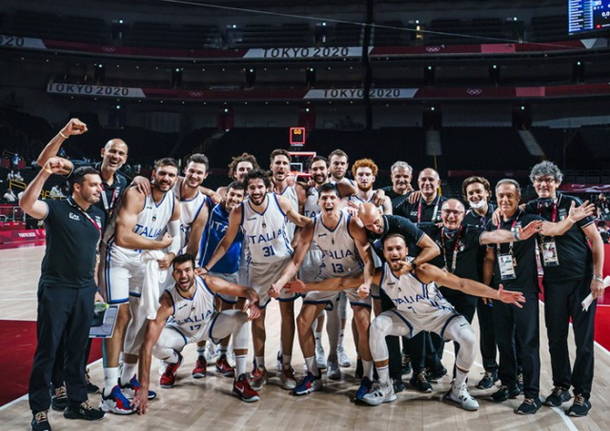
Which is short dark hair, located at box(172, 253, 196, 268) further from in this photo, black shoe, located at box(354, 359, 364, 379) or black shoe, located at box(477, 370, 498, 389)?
black shoe, located at box(477, 370, 498, 389)

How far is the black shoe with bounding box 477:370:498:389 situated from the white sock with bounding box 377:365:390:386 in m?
0.92

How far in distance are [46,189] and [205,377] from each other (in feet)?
58.1

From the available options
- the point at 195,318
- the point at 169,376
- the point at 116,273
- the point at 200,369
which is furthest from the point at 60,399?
the point at 200,369

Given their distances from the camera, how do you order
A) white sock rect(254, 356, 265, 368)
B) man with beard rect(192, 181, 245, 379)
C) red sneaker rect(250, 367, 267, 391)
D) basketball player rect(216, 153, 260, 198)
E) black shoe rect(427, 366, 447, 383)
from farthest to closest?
basketball player rect(216, 153, 260, 198) → man with beard rect(192, 181, 245, 379) → black shoe rect(427, 366, 447, 383) → white sock rect(254, 356, 265, 368) → red sneaker rect(250, 367, 267, 391)

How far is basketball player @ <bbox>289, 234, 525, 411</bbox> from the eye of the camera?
406 cm

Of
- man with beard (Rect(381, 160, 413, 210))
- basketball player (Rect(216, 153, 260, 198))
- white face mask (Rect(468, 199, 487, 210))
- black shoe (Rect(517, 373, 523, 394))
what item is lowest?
black shoe (Rect(517, 373, 523, 394))

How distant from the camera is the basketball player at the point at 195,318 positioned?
13.7 ft

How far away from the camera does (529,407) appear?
12.9ft

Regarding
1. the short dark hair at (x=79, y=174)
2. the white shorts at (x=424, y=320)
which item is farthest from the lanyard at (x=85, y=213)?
the white shorts at (x=424, y=320)

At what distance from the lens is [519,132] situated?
26000 millimetres

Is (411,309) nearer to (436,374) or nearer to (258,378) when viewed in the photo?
(436,374)

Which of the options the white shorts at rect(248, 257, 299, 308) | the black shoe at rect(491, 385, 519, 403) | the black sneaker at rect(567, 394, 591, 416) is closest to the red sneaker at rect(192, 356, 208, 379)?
the white shorts at rect(248, 257, 299, 308)

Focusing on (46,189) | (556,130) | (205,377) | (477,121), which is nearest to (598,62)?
(556,130)

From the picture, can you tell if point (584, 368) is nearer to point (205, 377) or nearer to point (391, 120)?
point (205, 377)
